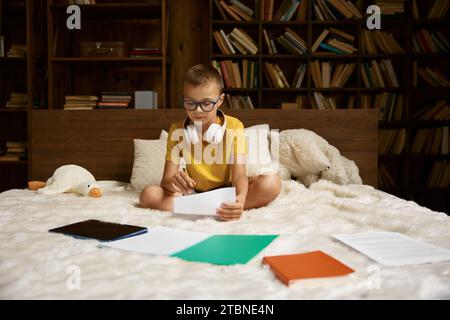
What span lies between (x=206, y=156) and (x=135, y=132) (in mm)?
807

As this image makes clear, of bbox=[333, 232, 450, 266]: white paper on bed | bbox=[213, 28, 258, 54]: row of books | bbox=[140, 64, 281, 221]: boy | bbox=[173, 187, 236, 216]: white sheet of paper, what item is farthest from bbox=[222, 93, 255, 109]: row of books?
bbox=[333, 232, 450, 266]: white paper on bed

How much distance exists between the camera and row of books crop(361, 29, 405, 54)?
3192mm

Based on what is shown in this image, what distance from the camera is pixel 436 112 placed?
3.18 m

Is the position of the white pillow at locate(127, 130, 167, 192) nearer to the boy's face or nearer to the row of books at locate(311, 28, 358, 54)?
the boy's face

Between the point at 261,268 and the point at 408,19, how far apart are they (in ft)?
9.80

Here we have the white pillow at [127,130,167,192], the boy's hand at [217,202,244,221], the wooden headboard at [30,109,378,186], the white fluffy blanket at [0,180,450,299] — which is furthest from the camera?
the wooden headboard at [30,109,378,186]

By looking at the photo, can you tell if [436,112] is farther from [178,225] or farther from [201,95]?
[178,225]

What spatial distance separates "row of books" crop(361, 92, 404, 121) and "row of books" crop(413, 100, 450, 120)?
0.51 feet

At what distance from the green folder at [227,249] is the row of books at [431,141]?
263cm

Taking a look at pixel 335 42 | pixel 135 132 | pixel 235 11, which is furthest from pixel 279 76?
pixel 135 132

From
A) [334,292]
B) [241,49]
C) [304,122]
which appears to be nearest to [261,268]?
[334,292]

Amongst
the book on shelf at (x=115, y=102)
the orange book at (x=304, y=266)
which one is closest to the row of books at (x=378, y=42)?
the book on shelf at (x=115, y=102)

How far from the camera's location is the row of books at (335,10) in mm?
3164
